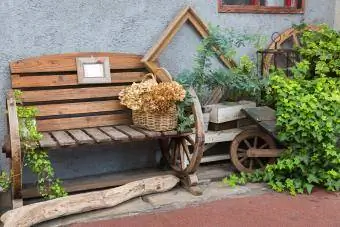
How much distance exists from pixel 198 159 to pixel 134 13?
161cm

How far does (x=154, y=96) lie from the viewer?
3.40 metres

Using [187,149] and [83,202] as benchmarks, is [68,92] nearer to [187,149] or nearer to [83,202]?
[83,202]

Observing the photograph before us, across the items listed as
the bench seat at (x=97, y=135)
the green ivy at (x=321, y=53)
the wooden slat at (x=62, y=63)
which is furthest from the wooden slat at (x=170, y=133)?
the green ivy at (x=321, y=53)

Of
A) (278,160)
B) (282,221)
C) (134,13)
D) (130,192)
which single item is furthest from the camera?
(134,13)

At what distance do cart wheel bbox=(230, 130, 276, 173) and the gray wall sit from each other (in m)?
0.86

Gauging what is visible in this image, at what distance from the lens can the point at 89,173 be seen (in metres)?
4.05

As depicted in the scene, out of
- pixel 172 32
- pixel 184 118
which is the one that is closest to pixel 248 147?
pixel 184 118

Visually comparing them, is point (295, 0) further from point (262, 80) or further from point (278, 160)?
point (278, 160)

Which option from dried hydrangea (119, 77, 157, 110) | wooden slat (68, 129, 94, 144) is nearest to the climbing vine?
wooden slat (68, 129, 94, 144)

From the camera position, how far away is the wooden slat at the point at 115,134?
Result: 332 centimetres

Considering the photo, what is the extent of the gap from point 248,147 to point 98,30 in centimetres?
186

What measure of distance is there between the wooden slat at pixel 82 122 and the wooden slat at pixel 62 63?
0.46m

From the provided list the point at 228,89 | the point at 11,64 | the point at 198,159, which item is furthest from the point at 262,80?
the point at 11,64

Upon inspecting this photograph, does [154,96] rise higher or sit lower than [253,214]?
higher
